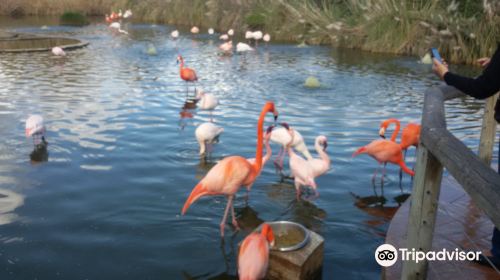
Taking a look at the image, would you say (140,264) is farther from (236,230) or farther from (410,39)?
(410,39)

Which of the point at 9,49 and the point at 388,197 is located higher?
the point at 9,49

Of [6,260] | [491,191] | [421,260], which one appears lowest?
[6,260]

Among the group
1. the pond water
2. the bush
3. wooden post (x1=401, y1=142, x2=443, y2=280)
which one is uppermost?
the bush

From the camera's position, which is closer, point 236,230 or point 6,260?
point 6,260

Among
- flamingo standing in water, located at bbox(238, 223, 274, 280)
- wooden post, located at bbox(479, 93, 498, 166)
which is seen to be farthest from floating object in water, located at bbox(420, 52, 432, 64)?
flamingo standing in water, located at bbox(238, 223, 274, 280)

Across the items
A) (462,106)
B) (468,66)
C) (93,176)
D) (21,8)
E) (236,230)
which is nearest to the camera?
(236,230)

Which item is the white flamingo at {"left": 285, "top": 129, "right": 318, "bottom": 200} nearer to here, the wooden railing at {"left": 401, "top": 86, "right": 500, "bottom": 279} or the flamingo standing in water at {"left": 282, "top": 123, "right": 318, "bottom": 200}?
the flamingo standing in water at {"left": 282, "top": 123, "right": 318, "bottom": 200}

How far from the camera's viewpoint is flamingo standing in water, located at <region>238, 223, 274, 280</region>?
328 centimetres

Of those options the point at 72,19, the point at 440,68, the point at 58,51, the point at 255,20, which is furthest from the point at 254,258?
the point at 72,19

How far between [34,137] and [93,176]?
193cm

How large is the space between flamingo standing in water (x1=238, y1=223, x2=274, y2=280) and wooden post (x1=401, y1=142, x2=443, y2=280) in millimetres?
1151

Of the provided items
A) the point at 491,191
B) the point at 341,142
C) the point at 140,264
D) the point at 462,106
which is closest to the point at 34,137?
the point at 140,264

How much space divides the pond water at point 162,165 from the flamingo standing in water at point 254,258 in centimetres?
69

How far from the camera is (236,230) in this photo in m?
4.71
